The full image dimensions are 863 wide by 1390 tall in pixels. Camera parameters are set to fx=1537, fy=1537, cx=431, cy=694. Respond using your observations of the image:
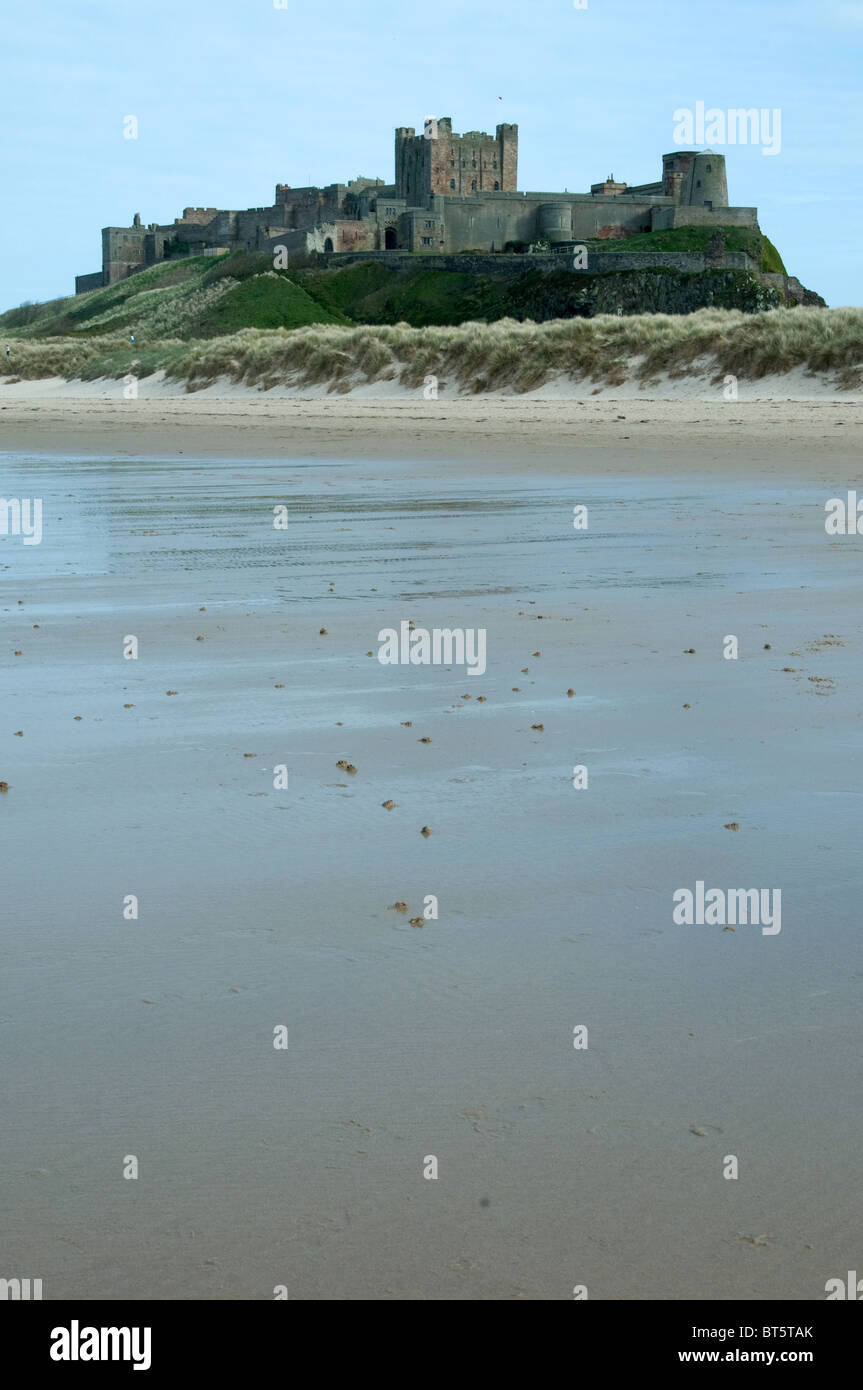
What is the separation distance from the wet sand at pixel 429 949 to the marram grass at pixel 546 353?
23967 millimetres

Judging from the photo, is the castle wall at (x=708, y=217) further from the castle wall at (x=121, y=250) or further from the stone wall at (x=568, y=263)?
the castle wall at (x=121, y=250)

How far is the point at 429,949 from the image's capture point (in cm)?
366

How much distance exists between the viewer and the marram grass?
3183cm

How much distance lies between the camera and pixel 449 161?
98.1 m

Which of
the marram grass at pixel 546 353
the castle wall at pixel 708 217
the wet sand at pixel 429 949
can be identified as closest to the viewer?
the wet sand at pixel 429 949

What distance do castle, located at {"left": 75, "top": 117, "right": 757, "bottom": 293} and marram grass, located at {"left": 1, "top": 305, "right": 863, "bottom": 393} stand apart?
41.6m

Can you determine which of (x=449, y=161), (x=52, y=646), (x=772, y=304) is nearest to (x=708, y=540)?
(x=52, y=646)

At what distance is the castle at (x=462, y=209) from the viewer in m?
86.3
